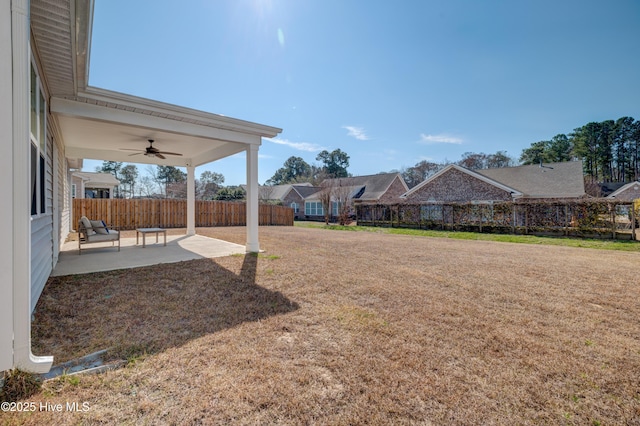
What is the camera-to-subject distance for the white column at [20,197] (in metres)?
2.08

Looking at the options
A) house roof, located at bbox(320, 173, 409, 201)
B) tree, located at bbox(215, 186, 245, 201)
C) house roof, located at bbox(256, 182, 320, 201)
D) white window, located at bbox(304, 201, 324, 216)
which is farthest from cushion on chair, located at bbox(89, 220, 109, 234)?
house roof, located at bbox(256, 182, 320, 201)

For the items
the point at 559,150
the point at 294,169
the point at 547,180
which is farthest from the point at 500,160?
the point at 294,169

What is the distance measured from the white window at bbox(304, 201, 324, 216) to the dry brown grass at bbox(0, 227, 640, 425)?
26.0m

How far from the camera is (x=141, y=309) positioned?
3.64 m

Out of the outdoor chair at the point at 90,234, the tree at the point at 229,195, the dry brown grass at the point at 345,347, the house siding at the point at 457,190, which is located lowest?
the dry brown grass at the point at 345,347

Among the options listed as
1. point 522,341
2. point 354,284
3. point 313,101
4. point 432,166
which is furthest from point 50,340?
point 432,166

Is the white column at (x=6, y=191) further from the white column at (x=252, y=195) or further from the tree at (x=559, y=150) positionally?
the tree at (x=559, y=150)

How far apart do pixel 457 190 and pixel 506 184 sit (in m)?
3.02

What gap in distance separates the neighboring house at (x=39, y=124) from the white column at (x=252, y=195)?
0.03 m

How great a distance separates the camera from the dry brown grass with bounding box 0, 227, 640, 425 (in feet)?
6.14

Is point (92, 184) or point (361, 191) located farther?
point (361, 191)

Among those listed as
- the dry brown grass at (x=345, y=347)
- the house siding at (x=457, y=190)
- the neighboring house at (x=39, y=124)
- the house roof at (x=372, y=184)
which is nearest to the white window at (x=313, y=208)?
the house roof at (x=372, y=184)

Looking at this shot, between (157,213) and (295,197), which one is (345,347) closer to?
(157,213)

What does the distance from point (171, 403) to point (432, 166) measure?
46290 millimetres
